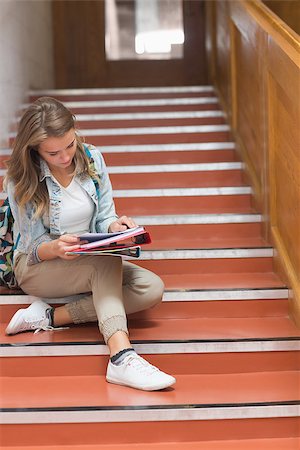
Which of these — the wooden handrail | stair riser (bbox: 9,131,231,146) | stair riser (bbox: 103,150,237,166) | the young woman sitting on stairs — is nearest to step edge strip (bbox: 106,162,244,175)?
stair riser (bbox: 103,150,237,166)

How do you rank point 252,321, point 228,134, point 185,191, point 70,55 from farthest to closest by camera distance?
point 70,55 < point 228,134 < point 185,191 < point 252,321

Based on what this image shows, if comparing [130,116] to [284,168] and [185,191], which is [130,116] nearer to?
[185,191]

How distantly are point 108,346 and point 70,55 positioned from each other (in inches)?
211

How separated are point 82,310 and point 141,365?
0.43 metres

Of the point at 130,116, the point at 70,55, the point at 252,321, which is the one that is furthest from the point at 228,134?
the point at 70,55

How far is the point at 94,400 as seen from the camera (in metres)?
2.83

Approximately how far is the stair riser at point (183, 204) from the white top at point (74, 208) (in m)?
0.99

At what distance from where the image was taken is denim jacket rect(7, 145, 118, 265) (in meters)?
3.11

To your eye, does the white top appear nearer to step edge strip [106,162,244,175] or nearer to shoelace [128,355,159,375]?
shoelace [128,355,159,375]

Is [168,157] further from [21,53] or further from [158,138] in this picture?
[21,53]

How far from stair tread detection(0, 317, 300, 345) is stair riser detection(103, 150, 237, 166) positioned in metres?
1.54

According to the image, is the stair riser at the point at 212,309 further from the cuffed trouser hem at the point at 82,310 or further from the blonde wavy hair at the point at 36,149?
the blonde wavy hair at the point at 36,149

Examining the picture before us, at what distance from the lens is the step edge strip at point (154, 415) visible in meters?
2.76

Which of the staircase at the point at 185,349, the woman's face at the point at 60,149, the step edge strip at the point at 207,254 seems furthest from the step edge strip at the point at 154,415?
the step edge strip at the point at 207,254
